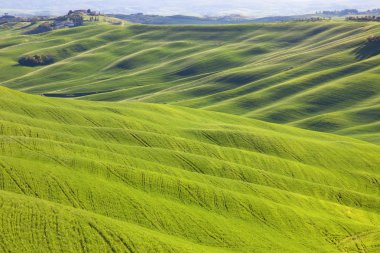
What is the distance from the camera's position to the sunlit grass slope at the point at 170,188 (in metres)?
47.8

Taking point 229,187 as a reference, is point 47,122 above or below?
above

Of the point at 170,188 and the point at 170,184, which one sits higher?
the point at 170,184

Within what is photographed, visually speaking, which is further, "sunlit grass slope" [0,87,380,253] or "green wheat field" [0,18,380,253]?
"green wheat field" [0,18,380,253]

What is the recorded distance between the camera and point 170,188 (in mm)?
63875

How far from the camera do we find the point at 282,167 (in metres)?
82.1

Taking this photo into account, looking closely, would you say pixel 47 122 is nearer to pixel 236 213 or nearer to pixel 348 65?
pixel 236 213

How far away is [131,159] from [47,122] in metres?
24.2

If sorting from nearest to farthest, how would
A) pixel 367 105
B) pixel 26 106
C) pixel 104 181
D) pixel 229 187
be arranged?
pixel 104 181 < pixel 229 187 < pixel 26 106 < pixel 367 105

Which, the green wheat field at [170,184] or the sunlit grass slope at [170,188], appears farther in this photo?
the green wheat field at [170,184]

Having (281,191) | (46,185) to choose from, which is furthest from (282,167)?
(46,185)

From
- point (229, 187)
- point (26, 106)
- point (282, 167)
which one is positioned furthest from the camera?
point (26, 106)

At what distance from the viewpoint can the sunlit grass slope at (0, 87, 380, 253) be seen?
47.8 metres

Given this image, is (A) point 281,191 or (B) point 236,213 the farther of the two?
(A) point 281,191

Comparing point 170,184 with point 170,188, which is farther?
point 170,184
